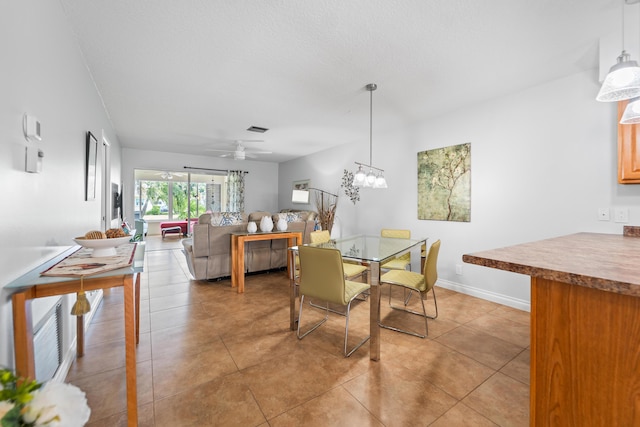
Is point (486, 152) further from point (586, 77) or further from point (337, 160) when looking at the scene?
point (337, 160)

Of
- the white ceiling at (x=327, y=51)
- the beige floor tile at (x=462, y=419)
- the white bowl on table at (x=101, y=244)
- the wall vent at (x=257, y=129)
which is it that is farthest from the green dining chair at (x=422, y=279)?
the wall vent at (x=257, y=129)

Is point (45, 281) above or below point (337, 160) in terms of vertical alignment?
below

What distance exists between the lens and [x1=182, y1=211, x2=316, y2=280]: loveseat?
3.77 m

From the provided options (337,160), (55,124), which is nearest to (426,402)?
(55,124)

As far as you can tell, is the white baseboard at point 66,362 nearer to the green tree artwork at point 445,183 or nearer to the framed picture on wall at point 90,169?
the framed picture on wall at point 90,169

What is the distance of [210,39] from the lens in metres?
2.08

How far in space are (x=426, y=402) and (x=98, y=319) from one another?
2.98 metres

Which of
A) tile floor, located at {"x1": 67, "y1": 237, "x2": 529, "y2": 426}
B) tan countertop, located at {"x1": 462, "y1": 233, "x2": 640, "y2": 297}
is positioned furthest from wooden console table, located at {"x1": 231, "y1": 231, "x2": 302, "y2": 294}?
tan countertop, located at {"x1": 462, "y1": 233, "x2": 640, "y2": 297}

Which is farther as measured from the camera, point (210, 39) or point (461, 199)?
point (461, 199)

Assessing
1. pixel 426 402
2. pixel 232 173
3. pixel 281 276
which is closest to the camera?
pixel 426 402

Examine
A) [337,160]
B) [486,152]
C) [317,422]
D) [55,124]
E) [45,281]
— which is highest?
[337,160]

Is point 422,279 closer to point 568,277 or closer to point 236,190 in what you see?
point 568,277

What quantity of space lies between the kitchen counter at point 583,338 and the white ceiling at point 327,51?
1685 mm

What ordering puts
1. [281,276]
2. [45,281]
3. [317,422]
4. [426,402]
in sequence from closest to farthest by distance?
[45,281] → [317,422] → [426,402] → [281,276]
